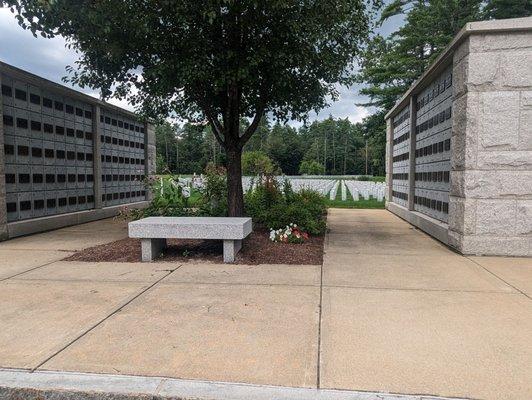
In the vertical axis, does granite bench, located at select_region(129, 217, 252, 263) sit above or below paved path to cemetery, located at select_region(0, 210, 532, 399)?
above

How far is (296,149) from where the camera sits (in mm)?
Answer: 90750

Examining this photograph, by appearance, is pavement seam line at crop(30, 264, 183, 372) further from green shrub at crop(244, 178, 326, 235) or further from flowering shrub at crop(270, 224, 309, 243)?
green shrub at crop(244, 178, 326, 235)

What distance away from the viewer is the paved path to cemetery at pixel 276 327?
289cm

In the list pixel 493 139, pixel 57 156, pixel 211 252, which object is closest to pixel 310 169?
pixel 57 156

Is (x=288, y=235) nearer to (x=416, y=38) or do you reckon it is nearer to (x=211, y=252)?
(x=211, y=252)

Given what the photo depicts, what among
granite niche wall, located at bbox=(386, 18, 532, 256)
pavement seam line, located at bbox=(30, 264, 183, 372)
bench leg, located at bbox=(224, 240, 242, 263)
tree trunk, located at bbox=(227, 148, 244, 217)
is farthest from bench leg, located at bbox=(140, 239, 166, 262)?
granite niche wall, located at bbox=(386, 18, 532, 256)

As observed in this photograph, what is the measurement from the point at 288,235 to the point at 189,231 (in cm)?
225

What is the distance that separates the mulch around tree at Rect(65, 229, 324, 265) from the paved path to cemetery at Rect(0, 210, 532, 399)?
0.40 meters

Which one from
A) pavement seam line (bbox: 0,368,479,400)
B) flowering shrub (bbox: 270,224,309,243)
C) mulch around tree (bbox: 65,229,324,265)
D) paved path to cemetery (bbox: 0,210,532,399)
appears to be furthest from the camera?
flowering shrub (bbox: 270,224,309,243)

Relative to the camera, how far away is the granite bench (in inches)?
250

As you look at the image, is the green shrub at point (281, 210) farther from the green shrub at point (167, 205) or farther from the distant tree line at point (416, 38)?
the distant tree line at point (416, 38)

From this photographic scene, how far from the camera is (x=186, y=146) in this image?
85875 millimetres

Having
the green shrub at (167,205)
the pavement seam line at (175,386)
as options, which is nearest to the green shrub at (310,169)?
the green shrub at (167,205)

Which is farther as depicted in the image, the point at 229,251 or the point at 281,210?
the point at 281,210
